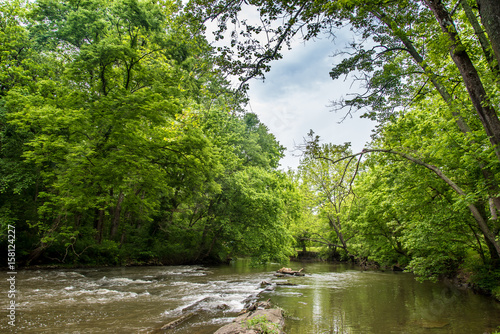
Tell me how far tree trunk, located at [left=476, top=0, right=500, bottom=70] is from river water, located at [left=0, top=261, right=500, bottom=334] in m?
5.67

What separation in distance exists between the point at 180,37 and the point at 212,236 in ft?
63.1

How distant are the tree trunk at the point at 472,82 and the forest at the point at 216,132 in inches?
1.0

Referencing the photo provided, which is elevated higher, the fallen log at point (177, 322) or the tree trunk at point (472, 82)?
the tree trunk at point (472, 82)

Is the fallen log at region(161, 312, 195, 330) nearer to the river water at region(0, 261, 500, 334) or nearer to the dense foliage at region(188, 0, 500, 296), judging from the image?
the river water at region(0, 261, 500, 334)

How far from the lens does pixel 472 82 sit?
425 cm

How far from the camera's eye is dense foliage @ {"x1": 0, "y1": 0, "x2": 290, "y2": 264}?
980cm

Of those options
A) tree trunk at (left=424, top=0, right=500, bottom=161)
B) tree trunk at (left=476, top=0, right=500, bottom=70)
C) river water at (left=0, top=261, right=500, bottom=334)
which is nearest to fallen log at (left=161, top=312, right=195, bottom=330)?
river water at (left=0, top=261, right=500, bottom=334)

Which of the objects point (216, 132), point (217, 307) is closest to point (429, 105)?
point (217, 307)

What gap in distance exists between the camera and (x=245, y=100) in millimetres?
5164

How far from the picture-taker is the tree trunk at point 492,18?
131 inches

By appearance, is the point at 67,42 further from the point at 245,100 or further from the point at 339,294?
the point at 339,294

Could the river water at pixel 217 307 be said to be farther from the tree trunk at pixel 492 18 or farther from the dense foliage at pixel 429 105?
the tree trunk at pixel 492 18

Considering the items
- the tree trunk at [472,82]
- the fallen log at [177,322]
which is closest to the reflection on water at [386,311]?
the fallen log at [177,322]

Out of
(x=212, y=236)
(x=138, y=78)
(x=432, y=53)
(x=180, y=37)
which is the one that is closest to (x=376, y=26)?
(x=432, y=53)
